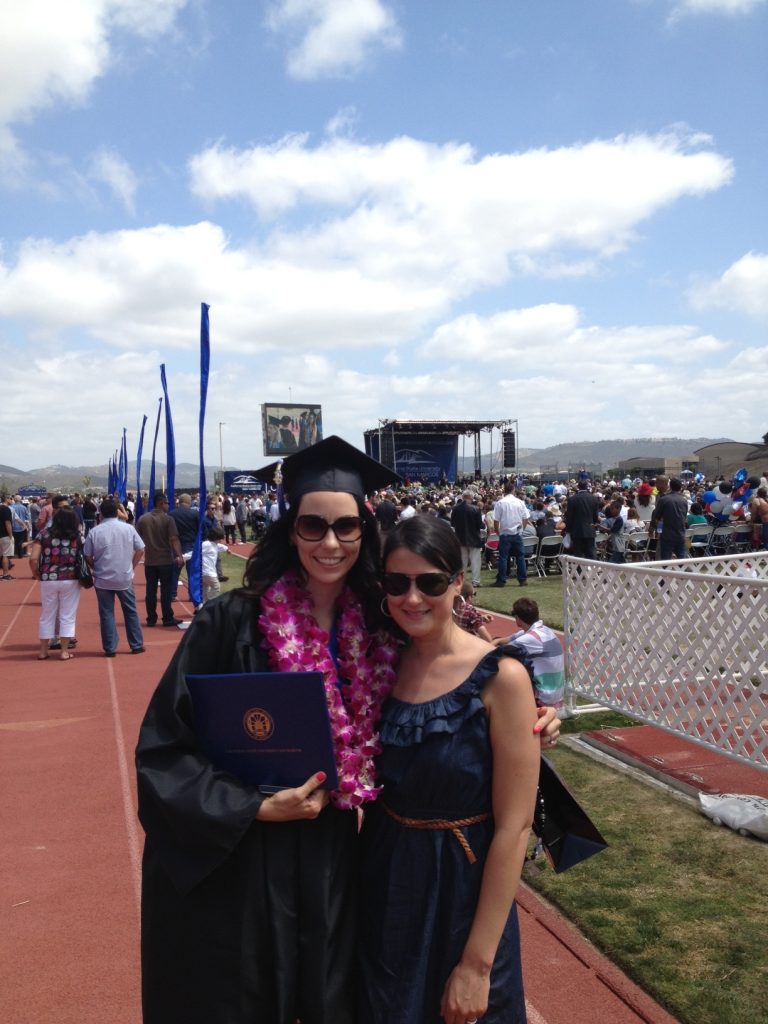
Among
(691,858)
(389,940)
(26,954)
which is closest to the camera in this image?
(389,940)

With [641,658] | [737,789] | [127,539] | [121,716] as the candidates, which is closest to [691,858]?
[737,789]

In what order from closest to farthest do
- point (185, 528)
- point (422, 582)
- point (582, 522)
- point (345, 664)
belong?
point (422, 582) < point (345, 664) < point (185, 528) < point (582, 522)

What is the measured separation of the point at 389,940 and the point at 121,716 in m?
5.86

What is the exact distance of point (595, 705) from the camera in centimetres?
707

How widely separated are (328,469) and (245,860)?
0.97m

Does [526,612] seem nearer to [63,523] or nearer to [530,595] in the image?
[63,523]

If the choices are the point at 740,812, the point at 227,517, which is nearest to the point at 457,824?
the point at 740,812

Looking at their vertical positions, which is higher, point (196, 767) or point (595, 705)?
point (196, 767)

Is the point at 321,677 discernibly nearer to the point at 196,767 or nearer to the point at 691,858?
the point at 196,767

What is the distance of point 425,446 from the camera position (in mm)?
60500

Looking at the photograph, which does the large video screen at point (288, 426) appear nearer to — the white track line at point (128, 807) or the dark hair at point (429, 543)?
the white track line at point (128, 807)

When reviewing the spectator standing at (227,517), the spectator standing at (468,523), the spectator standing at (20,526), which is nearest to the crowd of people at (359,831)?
the spectator standing at (468,523)

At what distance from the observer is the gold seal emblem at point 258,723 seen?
1.76m

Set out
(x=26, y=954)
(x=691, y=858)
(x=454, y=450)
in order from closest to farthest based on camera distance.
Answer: (x=26, y=954) → (x=691, y=858) → (x=454, y=450)
